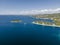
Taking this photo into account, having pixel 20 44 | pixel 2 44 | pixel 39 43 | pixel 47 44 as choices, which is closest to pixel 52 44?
pixel 47 44

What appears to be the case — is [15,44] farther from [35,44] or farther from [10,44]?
[35,44]

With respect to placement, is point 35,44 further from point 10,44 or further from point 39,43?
point 10,44

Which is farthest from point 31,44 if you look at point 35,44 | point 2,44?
point 2,44

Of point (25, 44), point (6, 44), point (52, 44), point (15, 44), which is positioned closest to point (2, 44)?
point (6, 44)

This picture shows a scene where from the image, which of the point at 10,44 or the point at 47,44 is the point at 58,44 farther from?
the point at 10,44

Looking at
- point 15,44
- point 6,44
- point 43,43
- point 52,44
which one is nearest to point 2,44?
point 6,44
